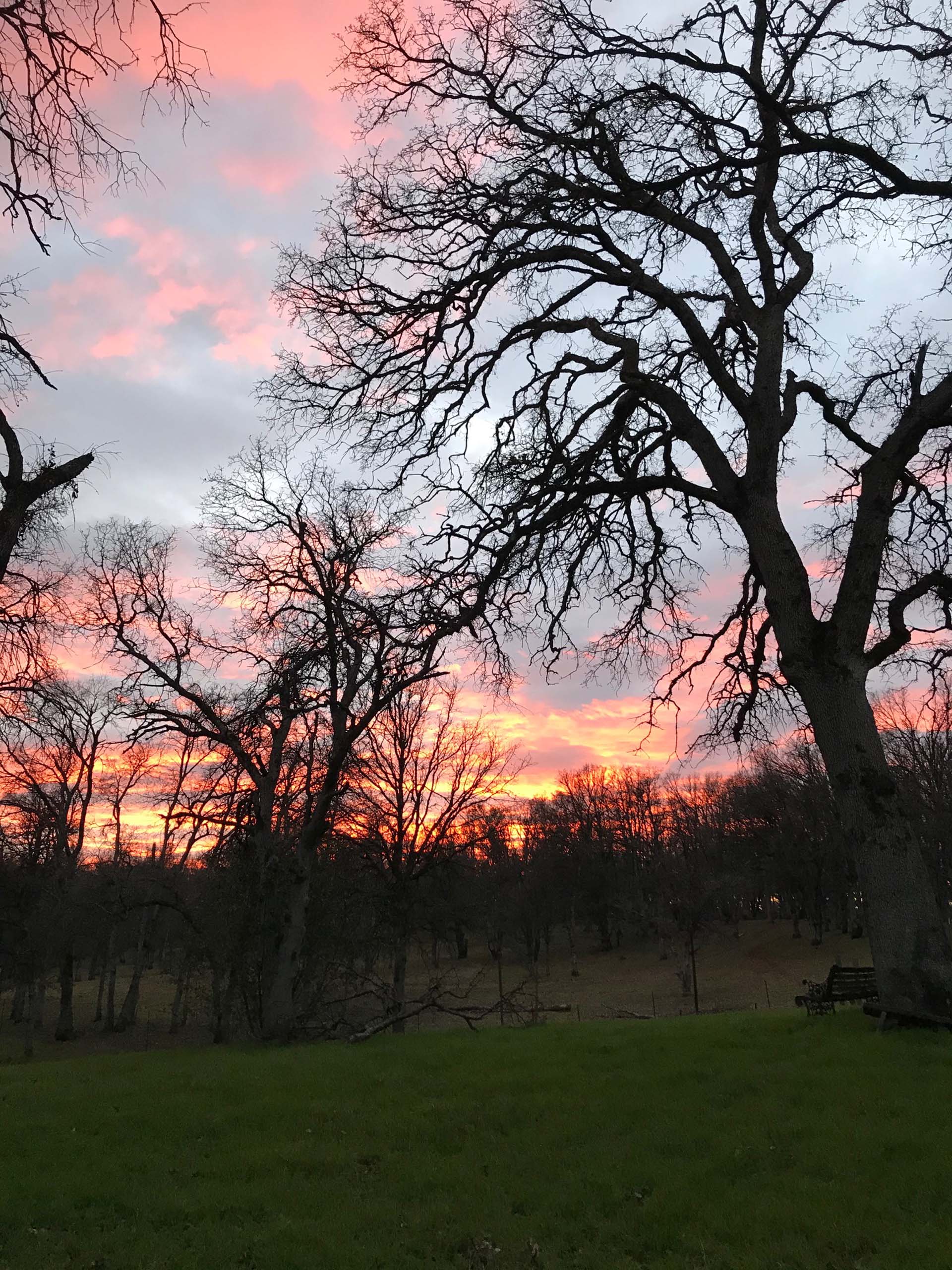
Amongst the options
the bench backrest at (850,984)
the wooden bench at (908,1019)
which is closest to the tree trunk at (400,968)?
the bench backrest at (850,984)

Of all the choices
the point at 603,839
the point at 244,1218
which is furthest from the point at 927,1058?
the point at 603,839

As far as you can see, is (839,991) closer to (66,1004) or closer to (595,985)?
(66,1004)

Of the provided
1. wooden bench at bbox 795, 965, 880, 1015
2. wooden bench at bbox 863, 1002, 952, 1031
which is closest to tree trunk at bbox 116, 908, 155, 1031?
wooden bench at bbox 795, 965, 880, 1015

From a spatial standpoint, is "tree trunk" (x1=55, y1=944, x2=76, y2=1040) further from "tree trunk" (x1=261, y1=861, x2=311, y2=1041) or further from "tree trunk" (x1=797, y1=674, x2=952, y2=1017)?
"tree trunk" (x1=797, y1=674, x2=952, y2=1017)

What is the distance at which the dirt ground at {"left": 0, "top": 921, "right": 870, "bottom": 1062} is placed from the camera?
33844 mm

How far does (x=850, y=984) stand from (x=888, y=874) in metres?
8.18

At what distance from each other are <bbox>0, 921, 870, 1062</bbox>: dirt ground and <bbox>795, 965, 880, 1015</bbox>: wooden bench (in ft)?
26.4

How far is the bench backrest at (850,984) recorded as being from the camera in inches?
536

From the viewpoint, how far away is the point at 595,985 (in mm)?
50250

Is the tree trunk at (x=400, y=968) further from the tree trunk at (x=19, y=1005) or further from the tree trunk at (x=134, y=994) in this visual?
the tree trunk at (x=19, y=1005)

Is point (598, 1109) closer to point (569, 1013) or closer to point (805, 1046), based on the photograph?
point (805, 1046)

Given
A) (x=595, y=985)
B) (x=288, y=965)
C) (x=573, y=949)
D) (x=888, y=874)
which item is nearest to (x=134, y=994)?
(x=288, y=965)

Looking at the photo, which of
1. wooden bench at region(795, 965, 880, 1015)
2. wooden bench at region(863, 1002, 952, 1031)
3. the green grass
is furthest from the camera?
wooden bench at region(795, 965, 880, 1015)

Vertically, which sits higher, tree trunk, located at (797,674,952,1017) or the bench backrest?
tree trunk, located at (797,674,952,1017)
